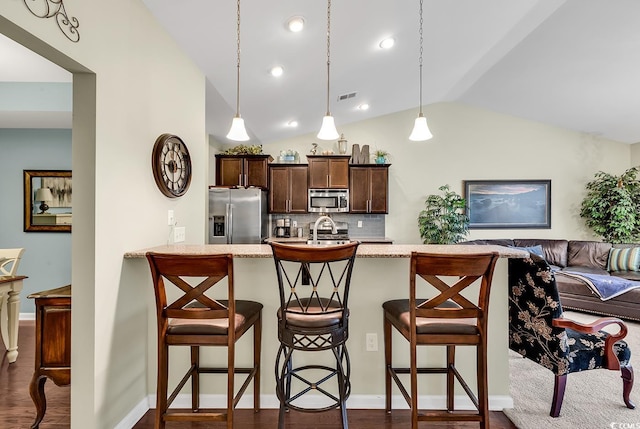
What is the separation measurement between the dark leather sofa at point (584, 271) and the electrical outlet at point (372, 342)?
345cm

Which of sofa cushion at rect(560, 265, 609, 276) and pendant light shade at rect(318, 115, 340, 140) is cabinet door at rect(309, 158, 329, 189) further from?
sofa cushion at rect(560, 265, 609, 276)

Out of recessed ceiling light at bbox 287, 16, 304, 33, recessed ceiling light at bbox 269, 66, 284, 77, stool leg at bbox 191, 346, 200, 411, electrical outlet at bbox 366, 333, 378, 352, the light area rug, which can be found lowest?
the light area rug

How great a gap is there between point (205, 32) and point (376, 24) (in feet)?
4.84

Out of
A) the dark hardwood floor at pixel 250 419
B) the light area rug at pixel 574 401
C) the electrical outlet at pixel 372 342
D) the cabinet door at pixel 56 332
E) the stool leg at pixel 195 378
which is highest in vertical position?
the cabinet door at pixel 56 332

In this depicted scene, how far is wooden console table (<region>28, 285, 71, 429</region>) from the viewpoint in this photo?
5.62 feet

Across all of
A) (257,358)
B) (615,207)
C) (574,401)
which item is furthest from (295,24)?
(615,207)

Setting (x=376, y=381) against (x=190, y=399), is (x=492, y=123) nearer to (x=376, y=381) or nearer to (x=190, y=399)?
(x=376, y=381)

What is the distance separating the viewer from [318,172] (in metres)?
5.14

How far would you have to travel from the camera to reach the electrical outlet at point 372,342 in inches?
80.0

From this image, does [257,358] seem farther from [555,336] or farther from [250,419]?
[555,336]

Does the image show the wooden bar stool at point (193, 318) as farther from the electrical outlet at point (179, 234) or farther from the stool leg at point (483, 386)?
the stool leg at point (483, 386)

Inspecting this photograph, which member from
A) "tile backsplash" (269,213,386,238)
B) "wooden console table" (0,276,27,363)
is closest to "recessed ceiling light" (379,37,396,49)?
"tile backsplash" (269,213,386,238)

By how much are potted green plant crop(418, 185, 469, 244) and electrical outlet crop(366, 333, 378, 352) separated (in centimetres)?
358

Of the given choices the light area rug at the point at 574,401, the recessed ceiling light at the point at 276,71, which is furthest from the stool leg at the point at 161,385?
the recessed ceiling light at the point at 276,71
